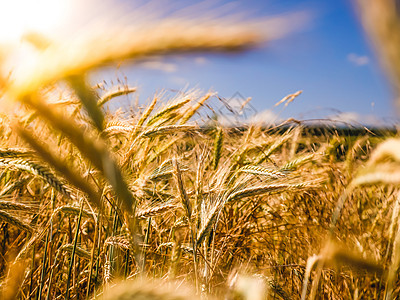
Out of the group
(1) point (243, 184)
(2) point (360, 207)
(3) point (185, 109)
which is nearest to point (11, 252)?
(3) point (185, 109)

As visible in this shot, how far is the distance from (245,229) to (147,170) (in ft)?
2.57

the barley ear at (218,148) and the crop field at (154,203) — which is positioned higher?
the barley ear at (218,148)

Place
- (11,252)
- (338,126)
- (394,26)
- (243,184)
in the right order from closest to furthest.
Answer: (394,26)
(243,184)
(11,252)
(338,126)

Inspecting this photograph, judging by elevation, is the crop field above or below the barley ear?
below

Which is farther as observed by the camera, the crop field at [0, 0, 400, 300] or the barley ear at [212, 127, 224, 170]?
the barley ear at [212, 127, 224, 170]

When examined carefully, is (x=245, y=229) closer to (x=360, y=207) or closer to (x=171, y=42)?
(x=360, y=207)

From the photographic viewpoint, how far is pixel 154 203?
60.3 inches

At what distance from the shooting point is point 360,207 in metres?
2.73

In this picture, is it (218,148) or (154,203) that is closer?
(154,203)

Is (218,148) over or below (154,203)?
over

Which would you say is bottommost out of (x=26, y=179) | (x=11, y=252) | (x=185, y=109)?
(x=11, y=252)

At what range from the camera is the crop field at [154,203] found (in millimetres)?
775

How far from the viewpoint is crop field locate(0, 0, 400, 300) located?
78 cm

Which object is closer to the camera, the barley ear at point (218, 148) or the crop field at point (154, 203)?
the crop field at point (154, 203)
